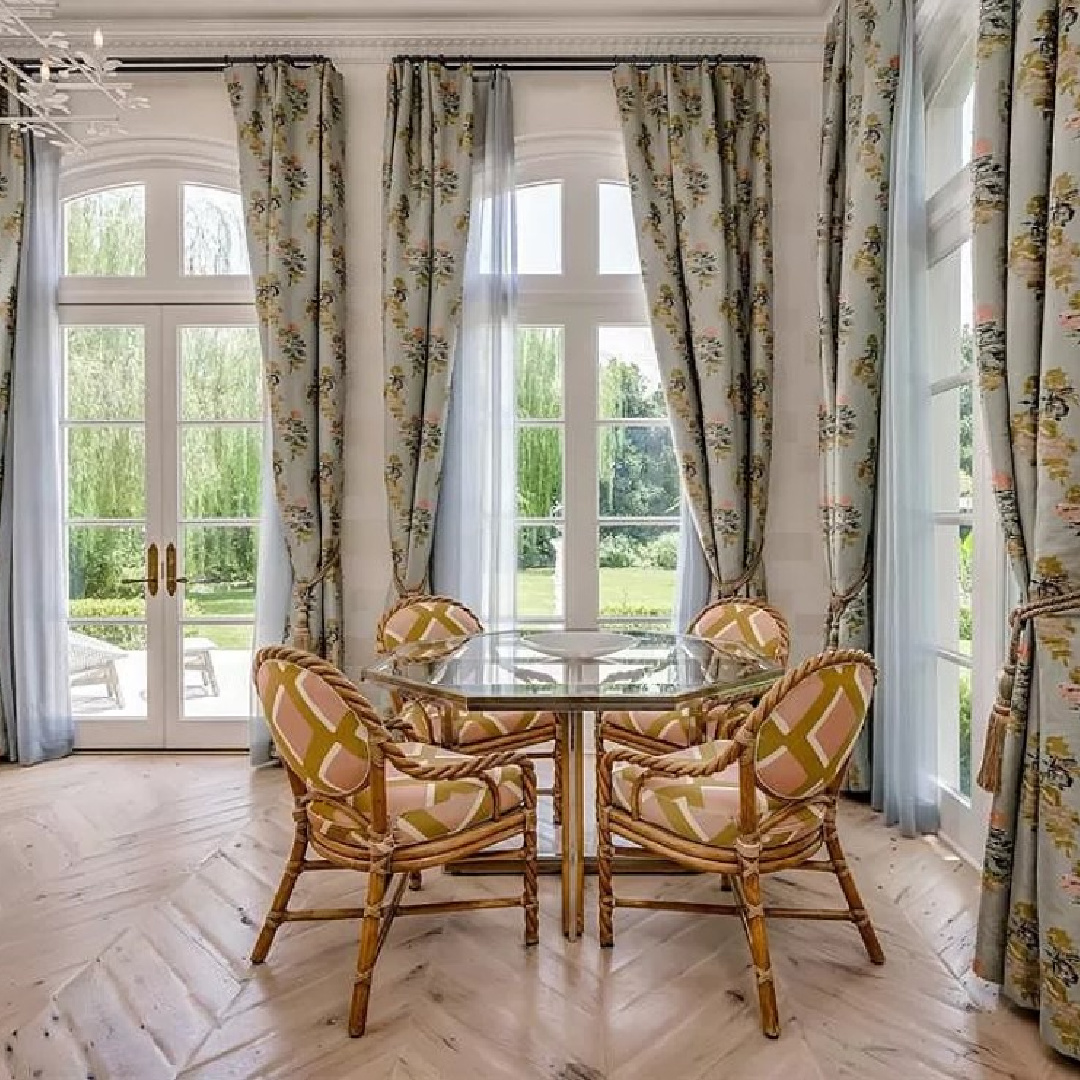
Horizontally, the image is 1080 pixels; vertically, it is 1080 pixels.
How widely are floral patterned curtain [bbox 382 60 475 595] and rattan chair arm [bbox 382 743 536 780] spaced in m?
1.79

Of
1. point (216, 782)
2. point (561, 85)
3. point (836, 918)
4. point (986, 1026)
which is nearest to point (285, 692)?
point (836, 918)

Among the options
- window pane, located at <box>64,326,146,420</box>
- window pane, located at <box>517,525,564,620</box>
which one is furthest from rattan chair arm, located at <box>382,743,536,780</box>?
window pane, located at <box>64,326,146,420</box>

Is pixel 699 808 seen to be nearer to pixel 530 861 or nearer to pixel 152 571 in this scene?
pixel 530 861

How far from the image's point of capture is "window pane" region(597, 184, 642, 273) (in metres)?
4.26

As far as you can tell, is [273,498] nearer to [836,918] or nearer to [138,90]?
[138,90]

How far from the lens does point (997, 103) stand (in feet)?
7.27

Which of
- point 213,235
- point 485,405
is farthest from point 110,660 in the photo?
point 485,405

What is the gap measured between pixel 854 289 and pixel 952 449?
721 mm

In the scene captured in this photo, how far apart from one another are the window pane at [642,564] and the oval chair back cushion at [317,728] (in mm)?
2364

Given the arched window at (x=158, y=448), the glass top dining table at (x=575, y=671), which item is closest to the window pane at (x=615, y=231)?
the arched window at (x=158, y=448)

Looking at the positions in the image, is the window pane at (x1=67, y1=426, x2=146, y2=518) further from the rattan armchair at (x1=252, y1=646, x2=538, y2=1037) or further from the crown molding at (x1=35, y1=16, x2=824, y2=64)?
the rattan armchair at (x1=252, y1=646, x2=538, y2=1037)

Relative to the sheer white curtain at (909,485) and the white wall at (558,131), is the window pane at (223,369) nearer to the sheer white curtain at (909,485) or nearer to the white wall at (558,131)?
the white wall at (558,131)

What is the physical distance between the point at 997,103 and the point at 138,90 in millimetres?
3818

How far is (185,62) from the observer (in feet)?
13.6
